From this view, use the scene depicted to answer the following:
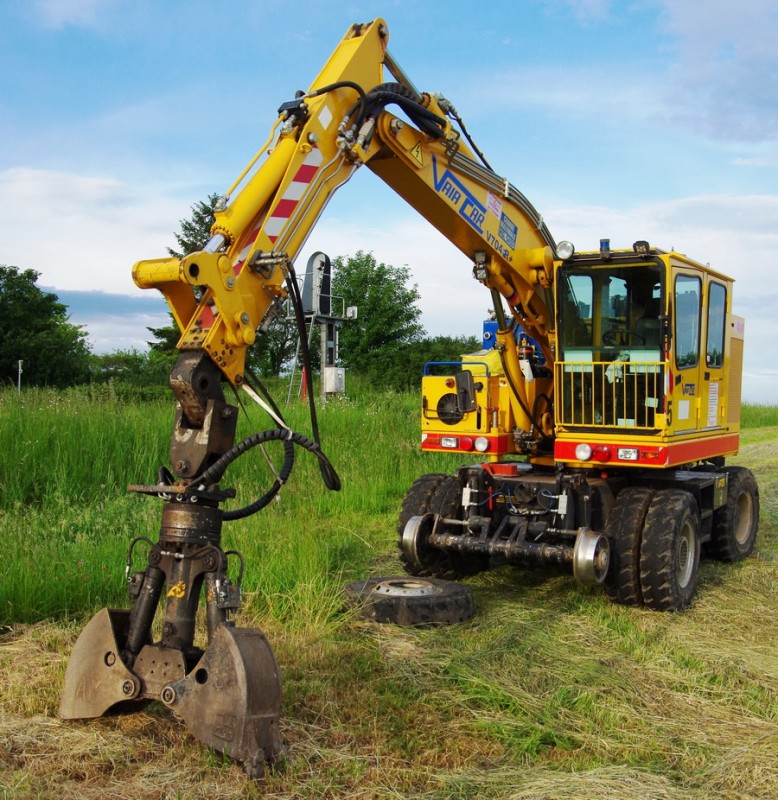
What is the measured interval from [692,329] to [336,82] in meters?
3.65

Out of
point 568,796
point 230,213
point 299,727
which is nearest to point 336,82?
point 230,213

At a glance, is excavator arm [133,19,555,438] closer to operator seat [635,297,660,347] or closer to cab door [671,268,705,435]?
operator seat [635,297,660,347]

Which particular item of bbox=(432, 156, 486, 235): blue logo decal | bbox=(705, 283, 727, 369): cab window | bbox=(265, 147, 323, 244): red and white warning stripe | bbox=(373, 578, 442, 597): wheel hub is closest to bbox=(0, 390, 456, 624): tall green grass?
bbox=(373, 578, 442, 597): wheel hub

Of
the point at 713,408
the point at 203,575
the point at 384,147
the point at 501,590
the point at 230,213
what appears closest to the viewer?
the point at 203,575

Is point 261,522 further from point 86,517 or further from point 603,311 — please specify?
point 603,311

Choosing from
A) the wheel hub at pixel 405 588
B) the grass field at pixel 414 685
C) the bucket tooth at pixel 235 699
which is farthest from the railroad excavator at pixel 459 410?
the wheel hub at pixel 405 588

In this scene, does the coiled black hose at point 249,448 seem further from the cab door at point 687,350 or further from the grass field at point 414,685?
the cab door at point 687,350

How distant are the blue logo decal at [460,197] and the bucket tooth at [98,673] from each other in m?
3.54

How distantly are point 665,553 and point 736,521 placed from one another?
2478 millimetres

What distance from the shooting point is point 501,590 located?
695cm

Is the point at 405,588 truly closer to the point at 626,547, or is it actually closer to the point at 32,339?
the point at 626,547

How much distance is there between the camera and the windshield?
22.2 ft

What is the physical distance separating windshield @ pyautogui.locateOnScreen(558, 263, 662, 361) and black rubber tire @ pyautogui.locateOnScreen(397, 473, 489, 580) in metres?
1.44

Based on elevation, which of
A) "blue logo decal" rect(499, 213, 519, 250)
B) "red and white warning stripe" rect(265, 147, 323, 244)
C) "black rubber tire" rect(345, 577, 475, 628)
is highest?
"blue logo decal" rect(499, 213, 519, 250)
